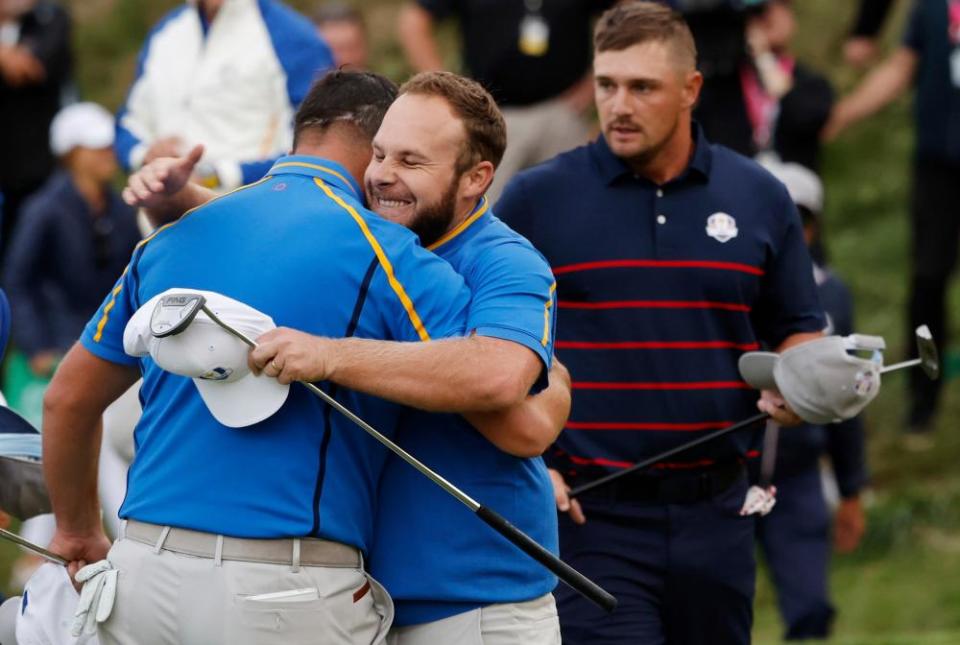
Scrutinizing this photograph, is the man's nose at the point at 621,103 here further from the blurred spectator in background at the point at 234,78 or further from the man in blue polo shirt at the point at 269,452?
the blurred spectator in background at the point at 234,78

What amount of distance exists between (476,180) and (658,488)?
4.48 ft

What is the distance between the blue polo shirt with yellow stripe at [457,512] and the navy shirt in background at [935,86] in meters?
6.05

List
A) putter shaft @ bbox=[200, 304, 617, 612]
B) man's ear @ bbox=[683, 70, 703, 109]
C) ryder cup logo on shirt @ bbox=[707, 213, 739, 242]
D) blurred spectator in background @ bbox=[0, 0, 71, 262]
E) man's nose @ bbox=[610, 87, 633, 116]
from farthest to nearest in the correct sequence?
blurred spectator in background @ bbox=[0, 0, 71, 262], man's ear @ bbox=[683, 70, 703, 109], man's nose @ bbox=[610, 87, 633, 116], ryder cup logo on shirt @ bbox=[707, 213, 739, 242], putter shaft @ bbox=[200, 304, 617, 612]

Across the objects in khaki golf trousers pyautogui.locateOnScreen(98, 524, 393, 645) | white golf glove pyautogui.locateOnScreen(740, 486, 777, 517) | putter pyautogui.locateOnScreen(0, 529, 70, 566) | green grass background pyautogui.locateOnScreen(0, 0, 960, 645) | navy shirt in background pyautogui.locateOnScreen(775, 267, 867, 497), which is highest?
khaki golf trousers pyautogui.locateOnScreen(98, 524, 393, 645)

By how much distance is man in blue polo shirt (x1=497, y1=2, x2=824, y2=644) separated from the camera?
5516 millimetres

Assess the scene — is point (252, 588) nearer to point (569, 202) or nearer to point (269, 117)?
point (569, 202)

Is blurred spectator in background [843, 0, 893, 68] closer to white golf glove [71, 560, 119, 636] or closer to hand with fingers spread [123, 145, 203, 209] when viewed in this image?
hand with fingers spread [123, 145, 203, 209]

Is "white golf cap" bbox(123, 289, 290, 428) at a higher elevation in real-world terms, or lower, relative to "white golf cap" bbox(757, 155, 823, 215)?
higher

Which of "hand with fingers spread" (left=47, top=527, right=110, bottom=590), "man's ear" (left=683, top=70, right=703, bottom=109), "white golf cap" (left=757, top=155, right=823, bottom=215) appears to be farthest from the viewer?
"white golf cap" (left=757, top=155, right=823, bottom=215)

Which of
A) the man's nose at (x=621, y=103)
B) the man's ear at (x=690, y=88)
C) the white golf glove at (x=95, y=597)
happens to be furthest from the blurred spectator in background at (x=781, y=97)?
the white golf glove at (x=95, y=597)

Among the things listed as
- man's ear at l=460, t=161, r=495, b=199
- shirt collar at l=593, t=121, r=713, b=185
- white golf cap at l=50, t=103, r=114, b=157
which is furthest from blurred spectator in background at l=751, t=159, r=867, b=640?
white golf cap at l=50, t=103, r=114, b=157

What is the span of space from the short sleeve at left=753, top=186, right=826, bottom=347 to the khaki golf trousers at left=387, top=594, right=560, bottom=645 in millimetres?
1663

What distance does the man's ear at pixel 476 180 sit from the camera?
458cm

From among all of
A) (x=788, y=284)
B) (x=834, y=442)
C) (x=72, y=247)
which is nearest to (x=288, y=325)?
(x=788, y=284)
